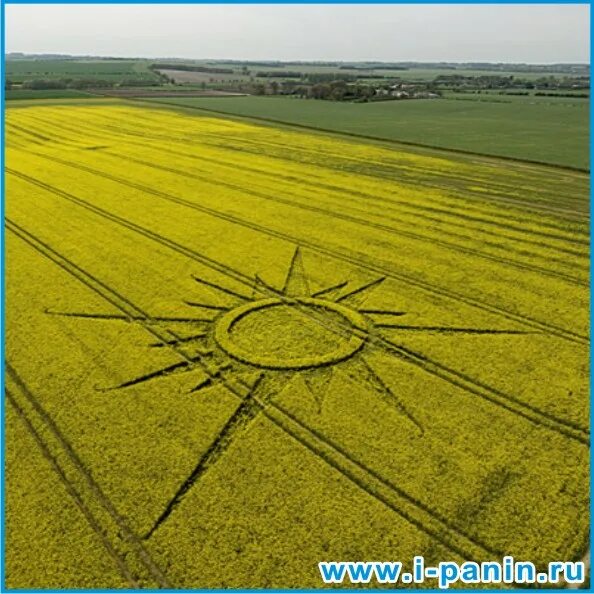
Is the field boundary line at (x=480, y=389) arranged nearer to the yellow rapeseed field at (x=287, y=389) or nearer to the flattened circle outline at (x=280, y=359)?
the yellow rapeseed field at (x=287, y=389)

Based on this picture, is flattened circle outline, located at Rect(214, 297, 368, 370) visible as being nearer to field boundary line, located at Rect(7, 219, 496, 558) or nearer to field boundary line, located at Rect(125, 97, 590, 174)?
field boundary line, located at Rect(7, 219, 496, 558)

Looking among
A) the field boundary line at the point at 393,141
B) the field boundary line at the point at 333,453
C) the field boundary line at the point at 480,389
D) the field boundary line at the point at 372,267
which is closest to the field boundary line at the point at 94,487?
the field boundary line at the point at 333,453

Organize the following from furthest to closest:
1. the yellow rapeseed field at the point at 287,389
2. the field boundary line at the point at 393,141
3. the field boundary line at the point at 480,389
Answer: the field boundary line at the point at 393,141, the field boundary line at the point at 480,389, the yellow rapeseed field at the point at 287,389

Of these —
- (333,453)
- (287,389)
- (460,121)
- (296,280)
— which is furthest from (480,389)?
(460,121)

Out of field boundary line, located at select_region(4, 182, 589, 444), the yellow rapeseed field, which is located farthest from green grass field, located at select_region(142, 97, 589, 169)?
field boundary line, located at select_region(4, 182, 589, 444)

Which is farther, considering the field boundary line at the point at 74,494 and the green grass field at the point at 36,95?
the green grass field at the point at 36,95

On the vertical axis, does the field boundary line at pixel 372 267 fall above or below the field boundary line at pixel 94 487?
above

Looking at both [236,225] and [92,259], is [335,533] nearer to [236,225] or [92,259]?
[92,259]

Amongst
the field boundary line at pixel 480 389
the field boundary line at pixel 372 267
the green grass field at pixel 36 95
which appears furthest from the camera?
the green grass field at pixel 36 95
